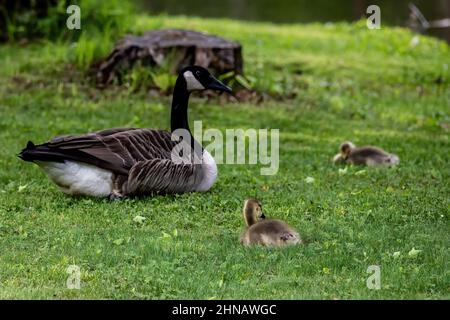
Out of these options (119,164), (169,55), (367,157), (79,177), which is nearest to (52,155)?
(79,177)

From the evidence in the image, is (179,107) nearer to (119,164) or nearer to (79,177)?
(119,164)

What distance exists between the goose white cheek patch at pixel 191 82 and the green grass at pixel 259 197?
1084 mm

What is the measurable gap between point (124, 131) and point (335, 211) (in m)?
2.25

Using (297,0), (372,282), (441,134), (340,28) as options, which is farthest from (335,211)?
(297,0)

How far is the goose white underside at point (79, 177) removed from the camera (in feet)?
27.9

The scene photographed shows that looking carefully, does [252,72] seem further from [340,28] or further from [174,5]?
[174,5]

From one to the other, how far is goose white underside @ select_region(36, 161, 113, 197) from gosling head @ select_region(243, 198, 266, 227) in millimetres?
1661

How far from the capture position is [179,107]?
9688mm

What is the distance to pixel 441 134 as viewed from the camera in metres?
13.4

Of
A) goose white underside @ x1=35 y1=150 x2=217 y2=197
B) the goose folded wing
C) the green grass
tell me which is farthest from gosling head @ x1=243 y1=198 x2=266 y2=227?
goose white underside @ x1=35 y1=150 x2=217 y2=197

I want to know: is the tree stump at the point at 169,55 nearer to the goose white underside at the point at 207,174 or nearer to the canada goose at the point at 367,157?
the canada goose at the point at 367,157

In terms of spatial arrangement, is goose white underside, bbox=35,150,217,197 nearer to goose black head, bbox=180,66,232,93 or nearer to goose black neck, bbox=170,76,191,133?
goose black neck, bbox=170,76,191,133

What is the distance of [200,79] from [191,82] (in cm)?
11

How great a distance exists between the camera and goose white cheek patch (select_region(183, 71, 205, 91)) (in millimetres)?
9664
